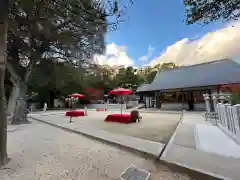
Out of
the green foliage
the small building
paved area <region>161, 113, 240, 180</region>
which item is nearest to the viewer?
paved area <region>161, 113, 240, 180</region>

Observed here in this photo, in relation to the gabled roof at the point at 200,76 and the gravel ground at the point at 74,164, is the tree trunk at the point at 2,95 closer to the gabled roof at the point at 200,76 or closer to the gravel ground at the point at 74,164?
the gravel ground at the point at 74,164

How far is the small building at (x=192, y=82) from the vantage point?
20542mm

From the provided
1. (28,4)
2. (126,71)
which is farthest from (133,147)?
(126,71)

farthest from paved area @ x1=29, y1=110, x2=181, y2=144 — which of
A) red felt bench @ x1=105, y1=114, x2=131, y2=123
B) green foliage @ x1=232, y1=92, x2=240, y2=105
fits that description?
green foliage @ x1=232, y1=92, x2=240, y2=105

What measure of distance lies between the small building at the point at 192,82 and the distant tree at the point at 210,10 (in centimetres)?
1638

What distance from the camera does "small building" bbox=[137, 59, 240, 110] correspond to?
20542mm

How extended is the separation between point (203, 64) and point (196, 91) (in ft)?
14.2

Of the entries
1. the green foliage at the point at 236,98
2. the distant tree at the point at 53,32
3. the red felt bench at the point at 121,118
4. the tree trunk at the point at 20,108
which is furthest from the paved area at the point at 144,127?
the distant tree at the point at 53,32

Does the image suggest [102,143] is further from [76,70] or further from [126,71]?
[126,71]

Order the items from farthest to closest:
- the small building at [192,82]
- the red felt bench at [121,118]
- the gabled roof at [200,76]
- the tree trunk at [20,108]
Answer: the small building at [192,82] < the gabled roof at [200,76] < the tree trunk at [20,108] < the red felt bench at [121,118]

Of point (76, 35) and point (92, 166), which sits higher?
point (76, 35)

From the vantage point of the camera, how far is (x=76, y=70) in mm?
18781

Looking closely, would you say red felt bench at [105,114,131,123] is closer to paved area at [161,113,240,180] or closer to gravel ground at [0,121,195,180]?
gravel ground at [0,121,195,180]

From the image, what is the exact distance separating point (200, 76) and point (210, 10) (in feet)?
65.5
